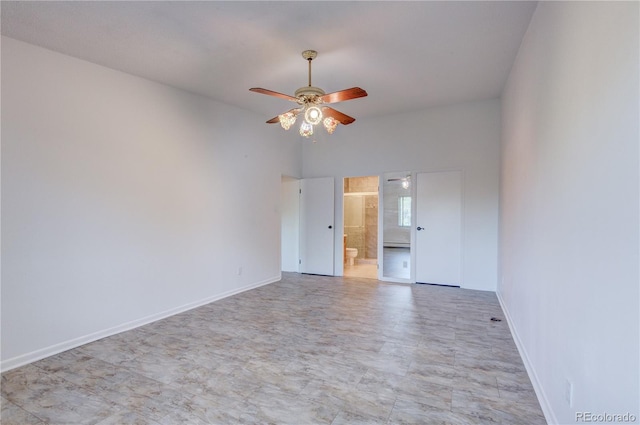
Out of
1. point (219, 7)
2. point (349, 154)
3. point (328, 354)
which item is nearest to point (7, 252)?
point (219, 7)

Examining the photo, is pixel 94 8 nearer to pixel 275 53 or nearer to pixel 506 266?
pixel 275 53

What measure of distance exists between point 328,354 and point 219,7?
10.1 ft

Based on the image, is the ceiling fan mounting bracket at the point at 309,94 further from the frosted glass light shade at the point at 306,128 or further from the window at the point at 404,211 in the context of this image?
the window at the point at 404,211

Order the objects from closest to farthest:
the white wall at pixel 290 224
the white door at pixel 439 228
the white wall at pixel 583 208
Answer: the white wall at pixel 583 208 < the white door at pixel 439 228 < the white wall at pixel 290 224

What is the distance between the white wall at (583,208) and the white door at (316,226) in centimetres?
404

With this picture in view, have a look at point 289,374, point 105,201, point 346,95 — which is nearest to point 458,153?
point 346,95

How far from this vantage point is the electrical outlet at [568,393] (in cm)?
160

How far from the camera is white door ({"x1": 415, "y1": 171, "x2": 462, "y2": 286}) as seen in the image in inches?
212

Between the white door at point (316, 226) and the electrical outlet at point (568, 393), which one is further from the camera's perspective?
the white door at point (316, 226)

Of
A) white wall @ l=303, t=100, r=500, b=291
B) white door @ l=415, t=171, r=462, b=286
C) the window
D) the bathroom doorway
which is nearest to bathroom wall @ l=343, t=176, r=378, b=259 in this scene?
the bathroom doorway

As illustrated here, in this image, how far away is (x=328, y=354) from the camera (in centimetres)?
290

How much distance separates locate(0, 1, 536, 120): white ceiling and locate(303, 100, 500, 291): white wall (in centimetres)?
113

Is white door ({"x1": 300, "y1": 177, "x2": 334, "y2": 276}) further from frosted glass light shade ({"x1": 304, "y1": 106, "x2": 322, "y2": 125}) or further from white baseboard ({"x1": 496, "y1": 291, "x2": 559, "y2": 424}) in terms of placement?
white baseboard ({"x1": 496, "y1": 291, "x2": 559, "y2": 424})

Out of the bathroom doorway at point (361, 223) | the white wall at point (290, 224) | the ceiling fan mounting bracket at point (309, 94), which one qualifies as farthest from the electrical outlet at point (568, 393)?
the bathroom doorway at point (361, 223)
